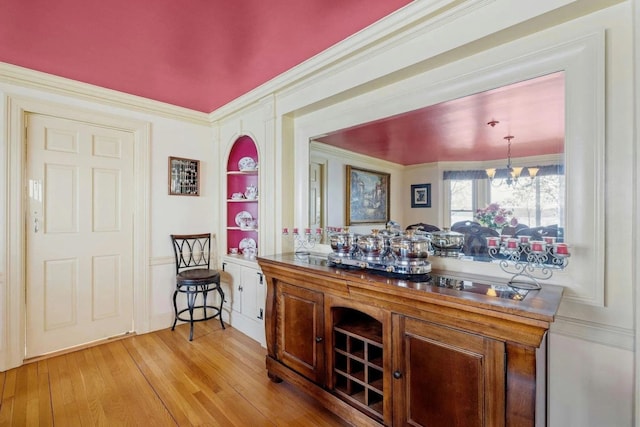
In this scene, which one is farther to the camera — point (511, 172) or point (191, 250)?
point (191, 250)

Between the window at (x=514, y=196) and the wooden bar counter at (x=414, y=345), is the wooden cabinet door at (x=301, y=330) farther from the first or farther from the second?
the window at (x=514, y=196)

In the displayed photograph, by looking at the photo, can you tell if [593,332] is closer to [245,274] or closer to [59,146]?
[245,274]

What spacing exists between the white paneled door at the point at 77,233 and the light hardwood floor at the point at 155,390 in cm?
29

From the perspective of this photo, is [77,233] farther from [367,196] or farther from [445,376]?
[445,376]

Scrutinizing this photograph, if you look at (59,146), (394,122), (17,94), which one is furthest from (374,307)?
(17,94)

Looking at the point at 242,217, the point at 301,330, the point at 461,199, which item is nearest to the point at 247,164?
the point at 242,217

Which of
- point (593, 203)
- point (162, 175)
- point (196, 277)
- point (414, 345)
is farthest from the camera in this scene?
point (162, 175)

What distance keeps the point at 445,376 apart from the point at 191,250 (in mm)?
2974

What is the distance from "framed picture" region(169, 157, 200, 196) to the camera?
3348 mm

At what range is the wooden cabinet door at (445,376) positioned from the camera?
1.19 meters

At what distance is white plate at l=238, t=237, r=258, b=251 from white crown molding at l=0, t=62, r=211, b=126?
1.49m

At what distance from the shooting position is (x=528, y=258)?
1.45 meters

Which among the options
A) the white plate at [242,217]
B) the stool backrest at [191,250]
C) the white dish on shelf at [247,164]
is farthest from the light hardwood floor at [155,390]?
the white dish on shelf at [247,164]

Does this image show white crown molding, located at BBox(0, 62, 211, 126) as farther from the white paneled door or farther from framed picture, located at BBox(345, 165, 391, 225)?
framed picture, located at BBox(345, 165, 391, 225)
